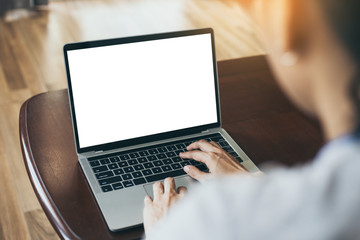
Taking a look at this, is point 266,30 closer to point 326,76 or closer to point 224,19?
point 326,76

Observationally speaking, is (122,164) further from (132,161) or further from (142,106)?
(142,106)

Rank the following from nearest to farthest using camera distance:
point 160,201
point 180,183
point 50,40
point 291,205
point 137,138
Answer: point 291,205
point 160,201
point 180,183
point 137,138
point 50,40

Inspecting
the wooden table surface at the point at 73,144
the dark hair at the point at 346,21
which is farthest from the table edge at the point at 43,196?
the dark hair at the point at 346,21

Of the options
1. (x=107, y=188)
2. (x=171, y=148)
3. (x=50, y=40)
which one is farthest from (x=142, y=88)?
(x=50, y=40)

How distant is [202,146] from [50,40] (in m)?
2.31

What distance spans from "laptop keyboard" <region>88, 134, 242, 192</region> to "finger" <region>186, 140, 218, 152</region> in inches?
0.7

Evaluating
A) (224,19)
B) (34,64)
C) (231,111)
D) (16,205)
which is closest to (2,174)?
(16,205)

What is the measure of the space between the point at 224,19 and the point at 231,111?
2477 mm

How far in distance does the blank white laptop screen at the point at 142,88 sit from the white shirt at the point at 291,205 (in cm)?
61

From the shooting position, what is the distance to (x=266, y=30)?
50 centimetres

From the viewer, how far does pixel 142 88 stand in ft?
3.40

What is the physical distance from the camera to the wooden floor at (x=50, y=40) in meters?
1.83

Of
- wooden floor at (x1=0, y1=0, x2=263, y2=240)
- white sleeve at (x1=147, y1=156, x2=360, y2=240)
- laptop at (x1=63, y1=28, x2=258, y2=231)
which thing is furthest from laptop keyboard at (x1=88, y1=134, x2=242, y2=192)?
wooden floor at (x1=0, y1=0, x2=263, y2=240)

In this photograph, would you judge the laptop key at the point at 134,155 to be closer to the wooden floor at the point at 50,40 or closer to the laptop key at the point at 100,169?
the laptop key at the point at 100,169
